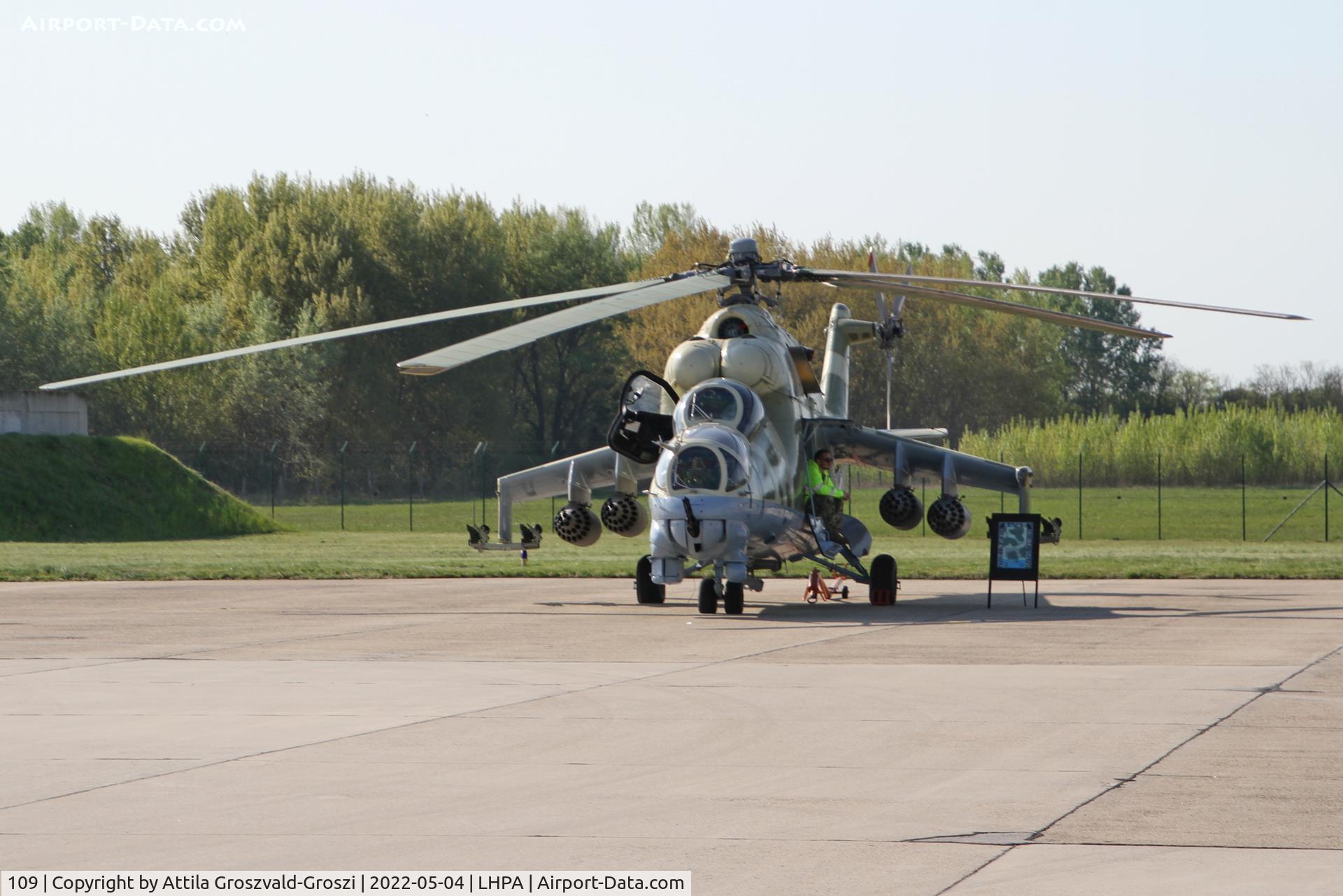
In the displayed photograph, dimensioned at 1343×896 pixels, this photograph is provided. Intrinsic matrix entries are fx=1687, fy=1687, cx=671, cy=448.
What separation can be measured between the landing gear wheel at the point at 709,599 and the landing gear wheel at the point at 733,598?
12cm

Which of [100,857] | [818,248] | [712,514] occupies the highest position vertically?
[818,248]

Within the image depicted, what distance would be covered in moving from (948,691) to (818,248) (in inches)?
2783

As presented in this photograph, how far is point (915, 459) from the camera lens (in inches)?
985

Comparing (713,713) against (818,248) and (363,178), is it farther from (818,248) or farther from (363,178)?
(363,178)

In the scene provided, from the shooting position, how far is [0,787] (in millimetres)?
9086

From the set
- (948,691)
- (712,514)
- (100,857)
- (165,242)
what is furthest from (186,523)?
(165,242)

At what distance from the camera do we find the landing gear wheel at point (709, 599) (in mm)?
21422

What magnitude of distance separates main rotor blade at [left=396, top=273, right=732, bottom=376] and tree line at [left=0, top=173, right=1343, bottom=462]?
175 ft

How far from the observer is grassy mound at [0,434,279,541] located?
154 feet

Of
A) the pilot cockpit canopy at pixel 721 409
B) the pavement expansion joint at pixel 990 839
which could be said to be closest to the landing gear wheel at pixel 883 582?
the pilot cockpit canopy at pixel 721 409

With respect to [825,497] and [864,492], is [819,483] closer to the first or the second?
[825,497]

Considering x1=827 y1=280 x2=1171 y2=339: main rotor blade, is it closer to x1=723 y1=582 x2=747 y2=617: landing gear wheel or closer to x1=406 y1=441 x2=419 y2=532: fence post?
x1=723 y1=582 x2=747 y2=617: landing gear wheel

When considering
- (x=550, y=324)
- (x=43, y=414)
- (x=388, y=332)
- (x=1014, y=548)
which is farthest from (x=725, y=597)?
(x=388, y=332)

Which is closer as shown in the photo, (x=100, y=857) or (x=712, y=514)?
(x=100, y=857)
